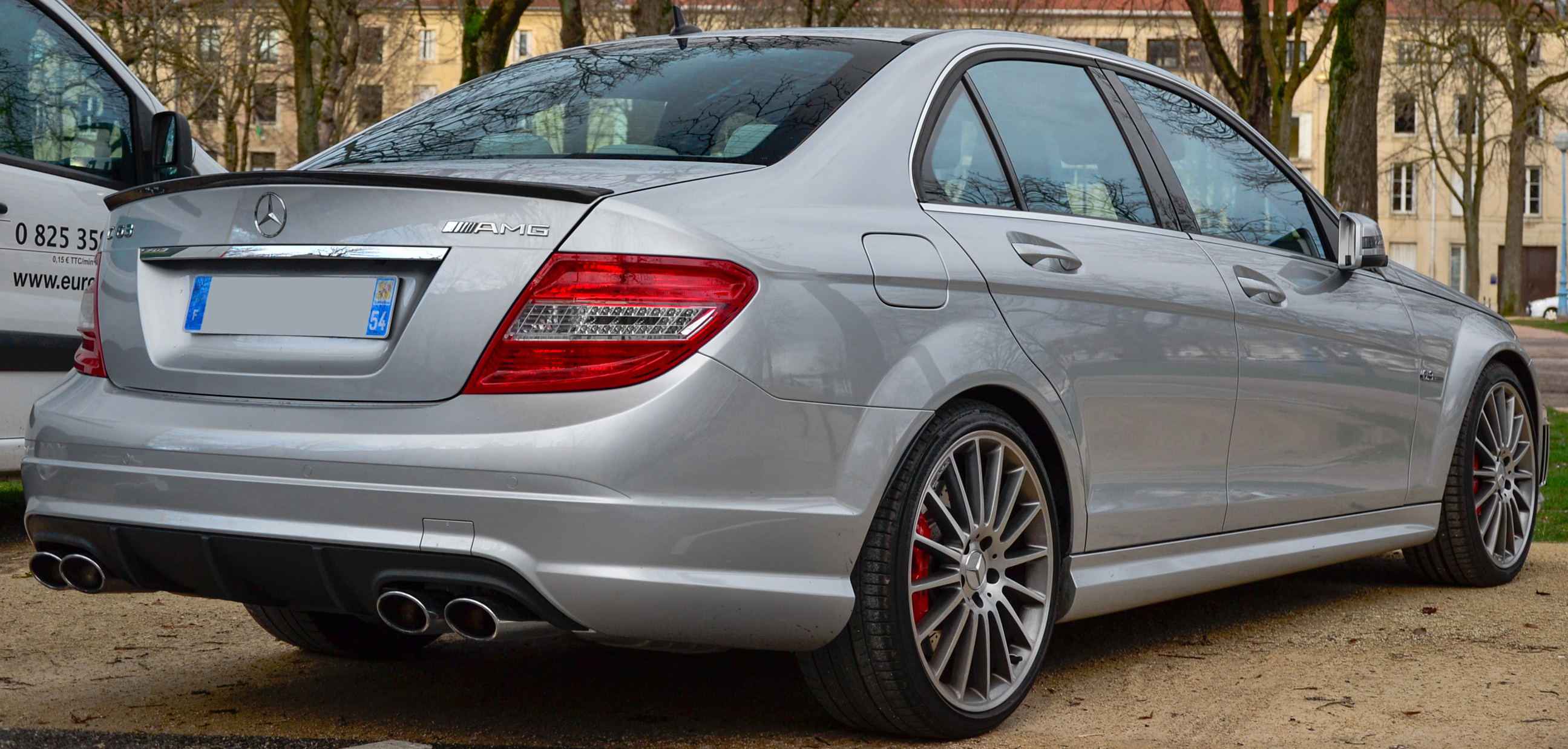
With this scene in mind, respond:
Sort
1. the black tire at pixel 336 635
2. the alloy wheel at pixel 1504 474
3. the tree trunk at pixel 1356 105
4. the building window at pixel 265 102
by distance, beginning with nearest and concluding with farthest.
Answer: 1. the black tire at pixel 336 635
2. the alloy wheel at pixel 1504 474
3. the tree trunk at pixel 1356 105
4. the building window at pixel 265 102

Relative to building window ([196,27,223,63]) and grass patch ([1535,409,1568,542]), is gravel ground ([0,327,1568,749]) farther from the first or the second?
building window ([196,27,223,63])

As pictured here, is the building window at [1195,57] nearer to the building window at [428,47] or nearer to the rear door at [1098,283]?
the building window at [428,47]

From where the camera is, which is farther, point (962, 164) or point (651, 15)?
point (651, 15)

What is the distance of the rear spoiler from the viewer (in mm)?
3016

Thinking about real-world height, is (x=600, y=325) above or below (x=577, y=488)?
above

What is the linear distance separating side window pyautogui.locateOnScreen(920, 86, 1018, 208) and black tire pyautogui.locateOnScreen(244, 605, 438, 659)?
→ 1691 mm

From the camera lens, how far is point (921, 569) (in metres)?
3.45

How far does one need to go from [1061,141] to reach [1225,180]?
32.9 inches

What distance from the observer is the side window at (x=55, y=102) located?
610cm

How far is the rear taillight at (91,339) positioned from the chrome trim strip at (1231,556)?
211 centimetres

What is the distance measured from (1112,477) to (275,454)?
6.14 feet

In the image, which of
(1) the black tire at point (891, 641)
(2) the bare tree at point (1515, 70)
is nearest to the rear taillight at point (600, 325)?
(1) the black tire at point (891, 641)

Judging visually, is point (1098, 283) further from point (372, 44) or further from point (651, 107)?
point (372, 44)

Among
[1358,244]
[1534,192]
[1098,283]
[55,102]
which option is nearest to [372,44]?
[55,102]
